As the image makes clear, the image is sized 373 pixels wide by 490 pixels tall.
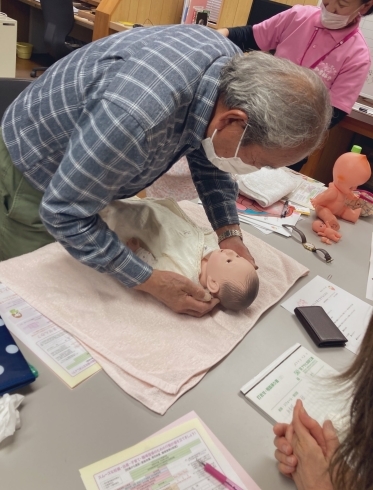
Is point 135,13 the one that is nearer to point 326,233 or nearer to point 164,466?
point 326,233

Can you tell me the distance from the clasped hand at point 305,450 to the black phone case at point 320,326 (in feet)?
1.11

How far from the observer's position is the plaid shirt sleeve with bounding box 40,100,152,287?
0.92 m

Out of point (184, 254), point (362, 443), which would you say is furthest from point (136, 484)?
point (184, 254)

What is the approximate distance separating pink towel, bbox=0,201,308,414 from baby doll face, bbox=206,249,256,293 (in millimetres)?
97

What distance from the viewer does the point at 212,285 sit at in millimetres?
1265

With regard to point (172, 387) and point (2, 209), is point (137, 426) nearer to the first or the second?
point (172, 387)

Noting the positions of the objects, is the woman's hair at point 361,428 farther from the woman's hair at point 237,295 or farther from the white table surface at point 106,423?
the woman's hair at point 237,295

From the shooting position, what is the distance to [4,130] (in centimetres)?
121

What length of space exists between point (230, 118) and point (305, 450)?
77 centimetres

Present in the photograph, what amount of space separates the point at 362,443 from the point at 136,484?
0.40 m

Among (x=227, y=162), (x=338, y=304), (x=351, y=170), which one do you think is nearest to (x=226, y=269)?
(x=227, y=162)

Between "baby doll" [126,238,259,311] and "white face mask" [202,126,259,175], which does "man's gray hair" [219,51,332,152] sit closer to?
"white face mask" [202,126,259,175]

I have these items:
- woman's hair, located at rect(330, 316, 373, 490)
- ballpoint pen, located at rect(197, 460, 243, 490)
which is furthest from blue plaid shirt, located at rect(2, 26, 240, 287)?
woman's hair, located at rect(330, 316, 373, 490)

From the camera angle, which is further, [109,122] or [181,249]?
[181,249]
